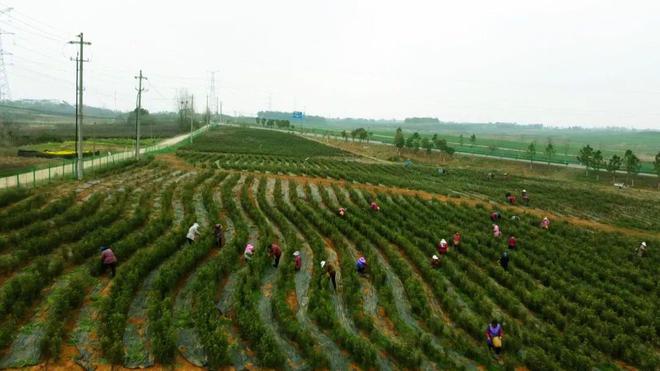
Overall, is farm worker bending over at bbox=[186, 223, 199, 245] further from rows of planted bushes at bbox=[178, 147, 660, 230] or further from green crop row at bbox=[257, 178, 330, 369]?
rows of planted bushes at bbox=[178, 147, 660, 230]

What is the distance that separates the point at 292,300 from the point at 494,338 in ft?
24.5

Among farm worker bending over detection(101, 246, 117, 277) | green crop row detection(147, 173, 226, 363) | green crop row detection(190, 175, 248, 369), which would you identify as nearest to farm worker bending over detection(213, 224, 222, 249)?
green crop row detection(147, 173, 226, 363)

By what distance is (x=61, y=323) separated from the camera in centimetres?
1280

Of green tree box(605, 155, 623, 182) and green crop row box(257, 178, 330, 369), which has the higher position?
green tree box(605, 155, 623, 182)

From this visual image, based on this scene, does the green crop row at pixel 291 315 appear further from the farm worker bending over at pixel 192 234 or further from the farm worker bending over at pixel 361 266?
the farm worker bending over at pixel 192 234

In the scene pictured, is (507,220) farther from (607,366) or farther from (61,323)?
(61,323)

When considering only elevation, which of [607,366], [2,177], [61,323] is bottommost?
[607,366]

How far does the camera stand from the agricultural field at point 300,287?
42.2 ft

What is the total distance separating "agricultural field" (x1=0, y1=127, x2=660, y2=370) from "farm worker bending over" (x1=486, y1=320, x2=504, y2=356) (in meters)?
0.34

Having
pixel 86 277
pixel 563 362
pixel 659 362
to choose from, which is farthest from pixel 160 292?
pixel 659 362

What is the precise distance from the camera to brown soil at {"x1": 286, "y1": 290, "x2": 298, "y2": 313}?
52.1 feet

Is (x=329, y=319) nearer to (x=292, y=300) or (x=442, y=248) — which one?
(x=292, y=300)

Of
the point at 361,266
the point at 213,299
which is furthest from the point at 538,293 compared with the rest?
the point at 213,299

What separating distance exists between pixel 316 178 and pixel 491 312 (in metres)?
27.7
